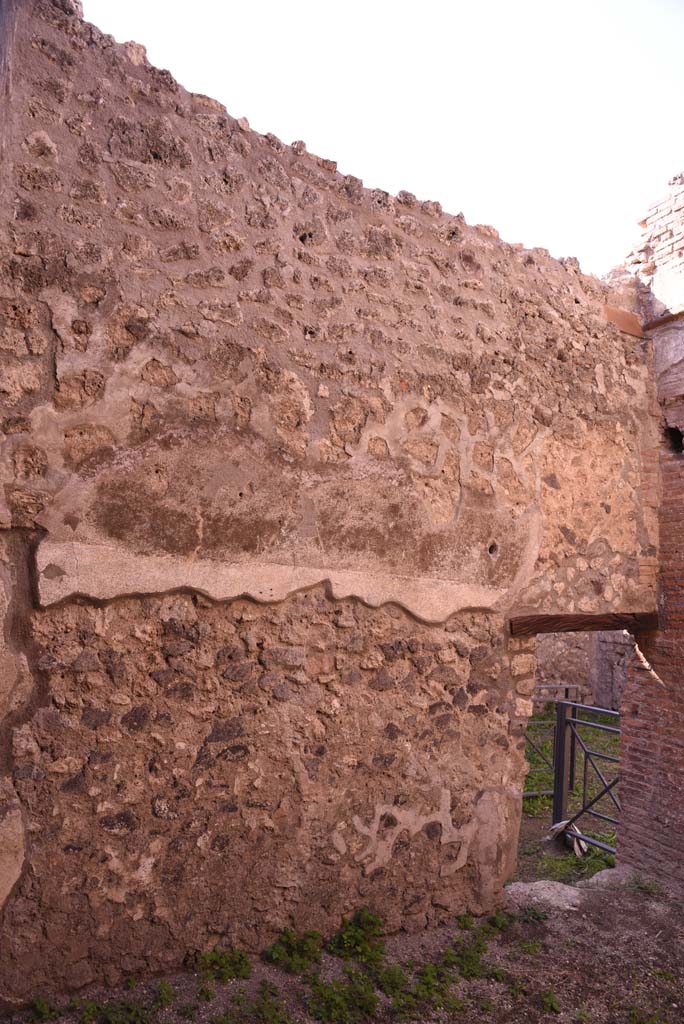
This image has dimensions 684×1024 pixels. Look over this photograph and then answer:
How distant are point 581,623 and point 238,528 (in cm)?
233

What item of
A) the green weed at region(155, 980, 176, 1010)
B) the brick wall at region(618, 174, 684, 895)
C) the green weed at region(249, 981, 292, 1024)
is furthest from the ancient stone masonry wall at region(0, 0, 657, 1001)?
the brick wall at region(618, 174, 684, 895)

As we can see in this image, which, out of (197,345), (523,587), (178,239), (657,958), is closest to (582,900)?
(657,958)

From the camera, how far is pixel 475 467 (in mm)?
4039

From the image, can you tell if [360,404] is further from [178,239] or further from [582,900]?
[582,900]

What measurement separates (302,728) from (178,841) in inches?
26.7

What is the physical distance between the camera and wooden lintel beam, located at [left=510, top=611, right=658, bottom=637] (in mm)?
4157

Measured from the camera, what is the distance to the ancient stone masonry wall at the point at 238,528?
2865mm

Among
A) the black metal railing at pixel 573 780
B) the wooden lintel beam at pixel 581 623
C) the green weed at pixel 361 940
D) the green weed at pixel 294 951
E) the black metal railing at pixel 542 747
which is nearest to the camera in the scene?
the green weed at pixel 294 951

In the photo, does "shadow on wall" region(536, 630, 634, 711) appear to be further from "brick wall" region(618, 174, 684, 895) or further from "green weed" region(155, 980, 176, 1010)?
"green weed" region(155, 980, 176, 1010)

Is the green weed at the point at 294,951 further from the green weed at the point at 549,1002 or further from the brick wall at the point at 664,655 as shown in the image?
the brick wall at the point at 664,655

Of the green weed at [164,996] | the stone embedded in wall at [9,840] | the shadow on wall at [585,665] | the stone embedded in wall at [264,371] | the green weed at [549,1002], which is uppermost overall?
the stone embedded in wall at [264,371]

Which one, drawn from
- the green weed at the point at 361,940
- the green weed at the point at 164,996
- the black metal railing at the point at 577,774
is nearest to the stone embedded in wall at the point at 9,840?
the green weed at the point at 164,996

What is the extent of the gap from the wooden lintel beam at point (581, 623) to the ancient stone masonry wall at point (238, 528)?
0.09 metres

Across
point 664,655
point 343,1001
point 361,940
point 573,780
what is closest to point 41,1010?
point 343,1001
